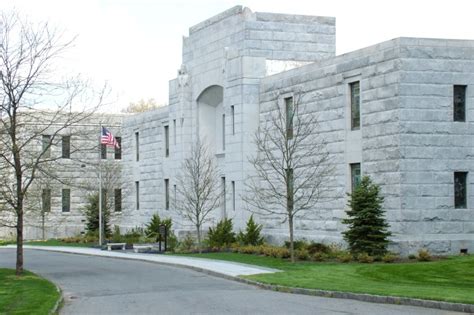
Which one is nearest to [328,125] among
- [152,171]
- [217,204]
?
[217,204]

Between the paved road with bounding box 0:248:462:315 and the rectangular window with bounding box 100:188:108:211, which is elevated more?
the rectangular window with bounding box 100:188:108:211

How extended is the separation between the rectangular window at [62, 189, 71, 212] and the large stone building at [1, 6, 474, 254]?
62.3ft

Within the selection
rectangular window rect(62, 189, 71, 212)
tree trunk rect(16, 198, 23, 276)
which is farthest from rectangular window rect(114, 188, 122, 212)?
tree trunk rect(16, 198, 23, 276)

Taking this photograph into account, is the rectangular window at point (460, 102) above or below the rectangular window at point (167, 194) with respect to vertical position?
above

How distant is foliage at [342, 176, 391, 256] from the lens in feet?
96.2

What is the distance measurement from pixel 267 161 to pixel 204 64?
28.6 feet

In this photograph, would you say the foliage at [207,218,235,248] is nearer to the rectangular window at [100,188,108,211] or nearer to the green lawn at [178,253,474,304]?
the green lawn at [178,253,474,304]

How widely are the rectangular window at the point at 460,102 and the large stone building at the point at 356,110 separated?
35mm

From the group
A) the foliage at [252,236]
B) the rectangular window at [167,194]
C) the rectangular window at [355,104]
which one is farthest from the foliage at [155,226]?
the rectangular window at [355,104]

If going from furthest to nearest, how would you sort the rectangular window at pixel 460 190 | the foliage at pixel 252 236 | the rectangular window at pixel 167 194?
the rectangular window at pixel 167 194 → the foliage at pixel 252 236 → the rectangular window at pixel 460 190

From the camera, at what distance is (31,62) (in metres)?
25.3

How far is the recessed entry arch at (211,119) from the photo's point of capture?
4547cm

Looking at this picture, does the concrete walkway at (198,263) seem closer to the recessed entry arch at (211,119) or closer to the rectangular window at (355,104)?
the rectangular window at (355,104)

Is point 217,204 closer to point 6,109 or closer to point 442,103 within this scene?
point 442,103
